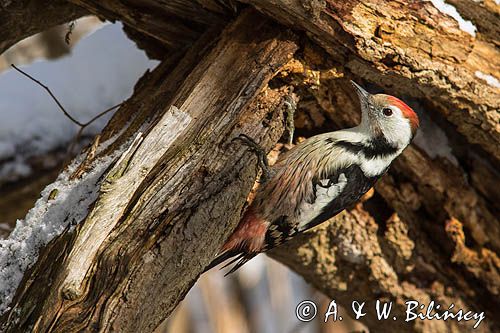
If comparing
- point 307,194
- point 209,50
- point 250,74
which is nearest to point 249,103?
point 250,74

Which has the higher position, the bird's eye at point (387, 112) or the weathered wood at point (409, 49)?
the weathered wood at point (409, 49)

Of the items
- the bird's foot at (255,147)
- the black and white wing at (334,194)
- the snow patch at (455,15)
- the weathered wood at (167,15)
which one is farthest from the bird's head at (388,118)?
the weathered wood at (167,15)

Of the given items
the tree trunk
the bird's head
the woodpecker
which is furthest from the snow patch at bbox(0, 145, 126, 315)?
the bird's head

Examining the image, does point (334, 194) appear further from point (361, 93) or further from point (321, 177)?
point (361, 93)

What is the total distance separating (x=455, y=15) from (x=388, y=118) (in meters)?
0.47

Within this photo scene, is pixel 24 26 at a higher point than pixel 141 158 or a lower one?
higher

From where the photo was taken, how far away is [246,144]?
2.63 metres

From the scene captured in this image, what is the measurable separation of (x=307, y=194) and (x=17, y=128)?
1319 mm

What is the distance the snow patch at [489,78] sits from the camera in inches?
115

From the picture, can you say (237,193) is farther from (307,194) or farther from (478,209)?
(478,209)

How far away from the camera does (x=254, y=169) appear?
8.73ft

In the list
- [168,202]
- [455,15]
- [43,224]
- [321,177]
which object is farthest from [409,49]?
[43,224]

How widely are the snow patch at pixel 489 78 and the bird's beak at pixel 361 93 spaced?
412 millimetres

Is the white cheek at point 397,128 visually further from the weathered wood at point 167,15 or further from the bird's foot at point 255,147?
the weathered wood at point 167,15
